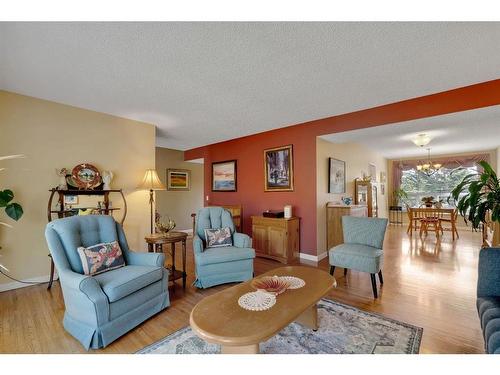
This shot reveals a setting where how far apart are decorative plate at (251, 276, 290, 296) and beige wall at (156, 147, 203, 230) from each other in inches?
194

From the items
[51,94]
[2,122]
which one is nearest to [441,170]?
[51,94]

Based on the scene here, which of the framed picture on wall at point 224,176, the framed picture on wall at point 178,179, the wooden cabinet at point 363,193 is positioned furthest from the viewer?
the framed picture on wall at point 178,179

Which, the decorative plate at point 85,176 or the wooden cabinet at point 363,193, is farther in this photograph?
the wooden cabinet at point 363,193

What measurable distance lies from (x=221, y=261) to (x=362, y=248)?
1.69 meters

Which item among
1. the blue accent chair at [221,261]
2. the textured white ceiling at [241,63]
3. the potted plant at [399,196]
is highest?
the textured white ceiling at [241,63]

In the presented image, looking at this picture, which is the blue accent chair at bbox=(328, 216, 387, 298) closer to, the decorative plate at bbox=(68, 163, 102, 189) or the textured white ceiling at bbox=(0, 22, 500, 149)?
the textured white ceiling at bbox=(0, 22, 500, 149)

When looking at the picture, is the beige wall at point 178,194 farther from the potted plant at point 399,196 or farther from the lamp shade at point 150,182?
the potted plant at point 399,196

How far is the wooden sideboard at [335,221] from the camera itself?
13.4 ft

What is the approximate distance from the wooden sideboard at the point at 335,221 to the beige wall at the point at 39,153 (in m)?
3.63

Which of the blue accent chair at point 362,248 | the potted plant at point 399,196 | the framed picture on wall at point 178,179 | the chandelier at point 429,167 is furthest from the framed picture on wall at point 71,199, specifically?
the potted plant at point 399,196

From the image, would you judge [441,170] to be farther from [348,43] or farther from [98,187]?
[98,187]

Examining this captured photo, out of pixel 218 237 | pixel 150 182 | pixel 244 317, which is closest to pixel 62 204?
pixel 150 182

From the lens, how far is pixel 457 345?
1.72 metres
